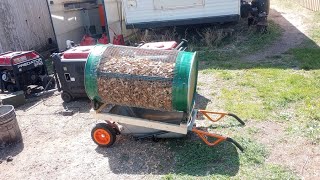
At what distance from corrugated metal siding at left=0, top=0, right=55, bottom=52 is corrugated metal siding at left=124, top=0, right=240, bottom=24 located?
354 centimetres

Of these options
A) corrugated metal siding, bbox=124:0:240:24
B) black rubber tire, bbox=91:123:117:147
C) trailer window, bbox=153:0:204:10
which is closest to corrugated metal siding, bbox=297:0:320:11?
corrugated metal siding, bbox=124:0:240:24

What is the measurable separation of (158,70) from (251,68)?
4.33 m

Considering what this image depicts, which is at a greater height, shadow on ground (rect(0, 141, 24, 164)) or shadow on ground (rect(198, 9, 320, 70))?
shadow on ground (rect(198, 9, 320, 70))

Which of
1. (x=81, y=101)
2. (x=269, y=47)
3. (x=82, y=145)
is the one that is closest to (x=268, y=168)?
(x=82, y=145)

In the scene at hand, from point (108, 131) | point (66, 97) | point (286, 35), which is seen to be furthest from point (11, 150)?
point (286, 35)

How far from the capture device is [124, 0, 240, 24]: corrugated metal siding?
411 inches

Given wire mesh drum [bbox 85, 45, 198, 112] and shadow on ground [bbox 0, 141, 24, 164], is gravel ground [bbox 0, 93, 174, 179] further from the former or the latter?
wire mesh drum [bbox 85, 45, 198, 112]

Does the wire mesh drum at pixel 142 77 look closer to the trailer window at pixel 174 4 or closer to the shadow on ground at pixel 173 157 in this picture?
the shadow on ground at pixel 173 157

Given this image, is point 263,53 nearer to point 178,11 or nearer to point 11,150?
point 178,11

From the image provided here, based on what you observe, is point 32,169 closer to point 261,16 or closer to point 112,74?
point 112,74

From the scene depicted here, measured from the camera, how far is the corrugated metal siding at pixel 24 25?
11.0 metres

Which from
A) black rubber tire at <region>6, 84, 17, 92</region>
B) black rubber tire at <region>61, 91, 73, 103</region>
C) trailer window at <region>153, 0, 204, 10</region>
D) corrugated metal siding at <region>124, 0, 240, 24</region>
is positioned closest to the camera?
black rubber tire at <region>61, 91, 73, 103</region>

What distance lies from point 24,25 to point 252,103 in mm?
9087

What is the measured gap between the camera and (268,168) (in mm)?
4133
